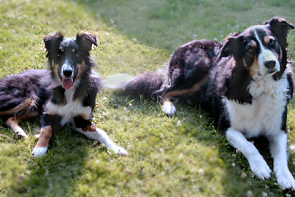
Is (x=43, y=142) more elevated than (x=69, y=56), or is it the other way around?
(x=69, y=56)

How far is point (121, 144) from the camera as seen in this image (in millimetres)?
3932

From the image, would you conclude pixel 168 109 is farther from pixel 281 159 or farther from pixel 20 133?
pixel 20 133

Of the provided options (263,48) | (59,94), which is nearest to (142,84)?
(59,94)

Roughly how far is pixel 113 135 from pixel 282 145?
2344 millimetres

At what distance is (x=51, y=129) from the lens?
3.85 meters

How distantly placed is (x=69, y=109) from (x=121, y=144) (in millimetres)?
916

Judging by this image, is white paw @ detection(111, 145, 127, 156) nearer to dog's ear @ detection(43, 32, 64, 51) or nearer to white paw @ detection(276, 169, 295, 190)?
dog's ear @ detection(43, 32, 64, 51)

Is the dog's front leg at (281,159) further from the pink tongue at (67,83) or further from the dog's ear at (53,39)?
the dog's ear at (53,39)

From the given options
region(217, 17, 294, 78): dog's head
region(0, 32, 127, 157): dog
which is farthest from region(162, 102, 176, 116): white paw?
region(217, 17, 294, 78): dog's head

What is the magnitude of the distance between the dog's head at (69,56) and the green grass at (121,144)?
81cm

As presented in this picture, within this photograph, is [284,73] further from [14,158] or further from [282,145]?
[14,158]

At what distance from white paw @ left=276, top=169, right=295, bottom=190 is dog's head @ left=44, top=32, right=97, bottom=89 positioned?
2.91 m

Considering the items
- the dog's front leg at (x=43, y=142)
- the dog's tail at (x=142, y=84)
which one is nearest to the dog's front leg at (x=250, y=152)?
the dog's tail at (x=142, y=84)

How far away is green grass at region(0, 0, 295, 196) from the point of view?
3262 mm
